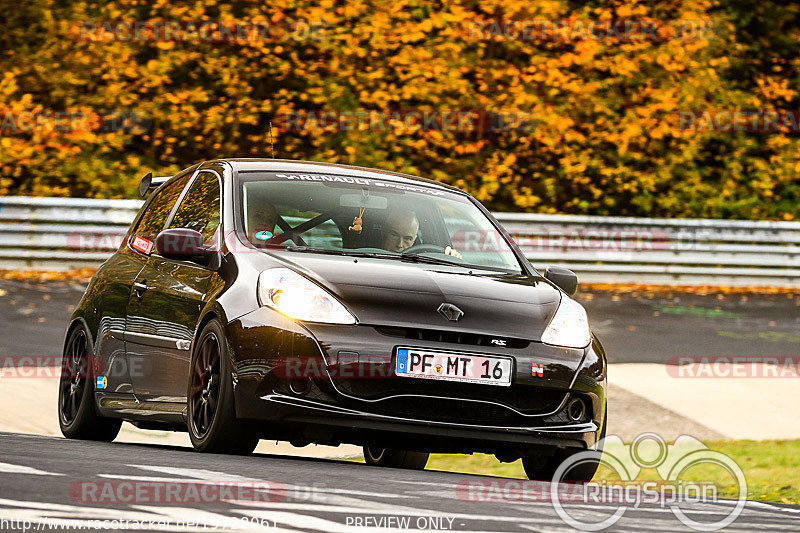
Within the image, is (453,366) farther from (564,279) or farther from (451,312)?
(564,279)

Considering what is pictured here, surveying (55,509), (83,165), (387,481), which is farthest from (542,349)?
(83,165)

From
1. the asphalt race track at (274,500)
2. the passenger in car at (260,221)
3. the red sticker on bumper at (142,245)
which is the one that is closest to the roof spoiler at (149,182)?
the red sticker on bumper at (142,245)

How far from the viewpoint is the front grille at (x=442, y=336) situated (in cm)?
688

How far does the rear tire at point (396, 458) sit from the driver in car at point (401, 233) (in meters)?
1.67

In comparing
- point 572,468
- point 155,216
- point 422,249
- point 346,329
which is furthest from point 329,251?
point 155,216

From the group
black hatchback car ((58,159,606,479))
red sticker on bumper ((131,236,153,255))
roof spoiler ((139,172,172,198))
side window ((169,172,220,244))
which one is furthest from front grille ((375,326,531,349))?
roof spoiler ((139,172,172,198))

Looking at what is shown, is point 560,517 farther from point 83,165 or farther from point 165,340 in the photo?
point 83,165

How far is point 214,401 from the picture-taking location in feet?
23.3

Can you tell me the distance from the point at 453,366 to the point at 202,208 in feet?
6.68

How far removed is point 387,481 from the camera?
21.7ft

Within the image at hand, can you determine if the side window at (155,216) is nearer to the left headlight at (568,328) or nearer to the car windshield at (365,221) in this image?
the car windshield at (365,221)

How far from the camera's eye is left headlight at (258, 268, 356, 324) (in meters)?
6.90

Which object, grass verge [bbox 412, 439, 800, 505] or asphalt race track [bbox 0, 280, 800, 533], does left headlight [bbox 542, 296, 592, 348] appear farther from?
grass verge [bbox 412, 439, 800, 505]

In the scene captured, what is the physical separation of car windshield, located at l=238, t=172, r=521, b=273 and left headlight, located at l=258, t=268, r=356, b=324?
51 centimetres
